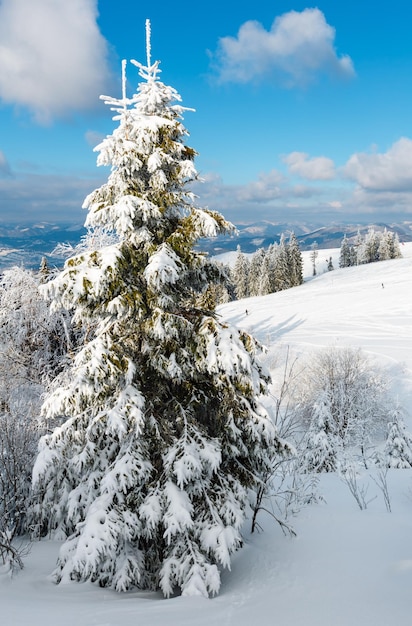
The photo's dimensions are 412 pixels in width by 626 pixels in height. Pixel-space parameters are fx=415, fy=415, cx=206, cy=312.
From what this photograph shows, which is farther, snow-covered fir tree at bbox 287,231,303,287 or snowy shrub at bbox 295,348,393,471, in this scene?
snow-covered fir tree at bbox 287,231,303,287

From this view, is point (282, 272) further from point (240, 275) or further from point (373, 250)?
point (373, 250)

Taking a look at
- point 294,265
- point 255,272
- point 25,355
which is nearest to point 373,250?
point 294,265

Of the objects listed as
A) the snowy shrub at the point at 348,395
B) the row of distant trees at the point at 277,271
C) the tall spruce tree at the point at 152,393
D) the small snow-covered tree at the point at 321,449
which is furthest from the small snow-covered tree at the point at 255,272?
the tall spruce tree at the point at 152,393

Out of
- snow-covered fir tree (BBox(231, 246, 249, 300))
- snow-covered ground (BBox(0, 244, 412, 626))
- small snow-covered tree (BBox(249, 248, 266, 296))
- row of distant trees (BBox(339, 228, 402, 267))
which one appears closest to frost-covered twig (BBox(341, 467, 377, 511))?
snow-covered ground (BBox(0, 244, 412, 626))

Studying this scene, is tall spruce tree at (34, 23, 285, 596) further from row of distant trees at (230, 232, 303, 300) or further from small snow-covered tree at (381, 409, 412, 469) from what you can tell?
row of distant trees at (230, 232, 303, 300)

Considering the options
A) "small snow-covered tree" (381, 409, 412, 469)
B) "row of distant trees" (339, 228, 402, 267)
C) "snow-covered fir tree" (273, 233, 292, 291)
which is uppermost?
"row of distant trees" (339, 228, 402, 267)

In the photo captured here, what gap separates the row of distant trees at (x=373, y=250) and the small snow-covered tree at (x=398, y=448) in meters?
90.6

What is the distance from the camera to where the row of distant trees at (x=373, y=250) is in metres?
103

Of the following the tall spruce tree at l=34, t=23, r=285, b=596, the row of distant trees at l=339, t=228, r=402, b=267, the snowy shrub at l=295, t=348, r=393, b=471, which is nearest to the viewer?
the tall spruce tree at l=34, t=23, r=285, b=596

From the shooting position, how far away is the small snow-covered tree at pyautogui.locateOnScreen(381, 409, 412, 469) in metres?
19.7

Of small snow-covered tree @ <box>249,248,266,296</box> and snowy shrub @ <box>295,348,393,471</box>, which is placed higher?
small snow-covered tree @ <box>249,248,266,296</box>

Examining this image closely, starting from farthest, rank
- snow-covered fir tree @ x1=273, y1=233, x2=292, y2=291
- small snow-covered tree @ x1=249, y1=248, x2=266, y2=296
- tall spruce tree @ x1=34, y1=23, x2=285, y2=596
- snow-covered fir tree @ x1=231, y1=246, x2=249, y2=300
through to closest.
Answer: small snow-covered tree @ x1=249, y1=248, x2=266, y2=296 < snow-covered fir tree @ x1=231, y1=246, x2=249, y2=300 < snow-covered fir tree @ x1=273, y1=233, x2=292, y2=291 < tall spruce tree @ x1=34, y1=23, x2=285, y2=596

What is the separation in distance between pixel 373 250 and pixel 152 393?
10951cm

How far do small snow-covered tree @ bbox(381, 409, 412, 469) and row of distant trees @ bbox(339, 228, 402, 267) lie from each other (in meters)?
90.6
